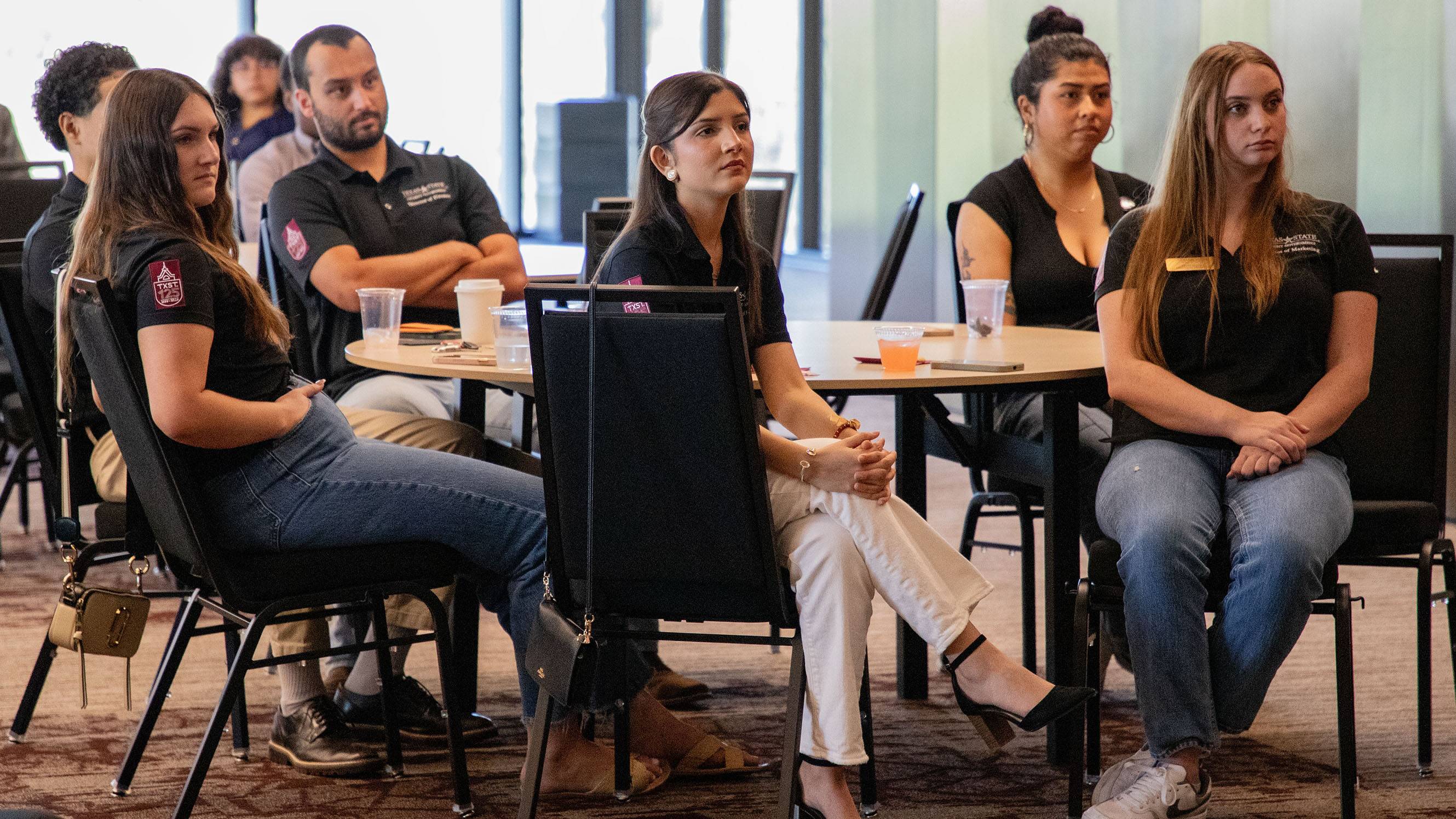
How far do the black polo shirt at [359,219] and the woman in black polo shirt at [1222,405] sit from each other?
1.62 meters

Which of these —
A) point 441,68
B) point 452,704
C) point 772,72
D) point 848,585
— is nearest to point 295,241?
point 452,704

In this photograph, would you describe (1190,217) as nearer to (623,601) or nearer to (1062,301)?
(1062,301)

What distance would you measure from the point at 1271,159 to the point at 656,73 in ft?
28.7

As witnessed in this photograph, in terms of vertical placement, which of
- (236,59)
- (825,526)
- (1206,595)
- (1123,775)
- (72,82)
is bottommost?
(1123,775)

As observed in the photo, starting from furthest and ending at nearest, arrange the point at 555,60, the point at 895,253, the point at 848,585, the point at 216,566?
1. the point at 555,60
2. the point at 895,253
3. the point at 216,566
4. the point at 848,585

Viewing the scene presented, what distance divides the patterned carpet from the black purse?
0.48 metres

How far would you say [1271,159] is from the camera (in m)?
2.49

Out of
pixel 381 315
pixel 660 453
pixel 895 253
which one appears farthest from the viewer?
pixel 895 253

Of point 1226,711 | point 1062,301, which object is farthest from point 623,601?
point 1062,301

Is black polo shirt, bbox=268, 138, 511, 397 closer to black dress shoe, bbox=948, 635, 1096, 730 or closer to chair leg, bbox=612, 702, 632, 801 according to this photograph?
chair leg, bbox=612, 702, 632, 801

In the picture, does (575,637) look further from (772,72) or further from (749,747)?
(772,72)

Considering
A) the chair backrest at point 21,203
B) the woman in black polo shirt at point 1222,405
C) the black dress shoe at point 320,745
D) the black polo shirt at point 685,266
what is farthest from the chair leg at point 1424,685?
the chair backrest at point 21,203

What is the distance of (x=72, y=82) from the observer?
311cm

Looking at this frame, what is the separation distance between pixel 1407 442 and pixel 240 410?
1.99 m
